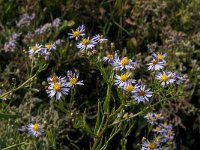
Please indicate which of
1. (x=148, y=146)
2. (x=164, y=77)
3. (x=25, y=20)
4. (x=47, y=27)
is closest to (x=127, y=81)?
(x=164, y=77)

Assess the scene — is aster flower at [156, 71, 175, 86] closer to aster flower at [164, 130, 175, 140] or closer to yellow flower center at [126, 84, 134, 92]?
yellow flower center at [126, 84, 134, 92]

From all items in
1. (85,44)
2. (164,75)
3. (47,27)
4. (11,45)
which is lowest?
(164,75)

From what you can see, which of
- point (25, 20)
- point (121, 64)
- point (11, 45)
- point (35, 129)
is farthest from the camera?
point (25, 20)

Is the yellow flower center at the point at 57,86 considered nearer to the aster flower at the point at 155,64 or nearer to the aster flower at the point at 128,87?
the aster flower at the point at 128,87

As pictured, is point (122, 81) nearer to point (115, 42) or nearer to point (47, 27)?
point (47, 27)

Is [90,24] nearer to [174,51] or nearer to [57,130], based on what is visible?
[174,51]

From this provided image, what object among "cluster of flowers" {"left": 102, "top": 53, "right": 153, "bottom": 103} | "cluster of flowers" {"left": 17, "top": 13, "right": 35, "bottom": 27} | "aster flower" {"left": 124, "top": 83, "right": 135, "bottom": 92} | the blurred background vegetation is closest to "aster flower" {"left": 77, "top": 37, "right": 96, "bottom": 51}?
"cluster of flowers" {"left": 102, "top": 53, "right": 153, "bottom": 103}

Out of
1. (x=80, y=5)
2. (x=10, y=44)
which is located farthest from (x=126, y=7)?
(x=10, y=44)
